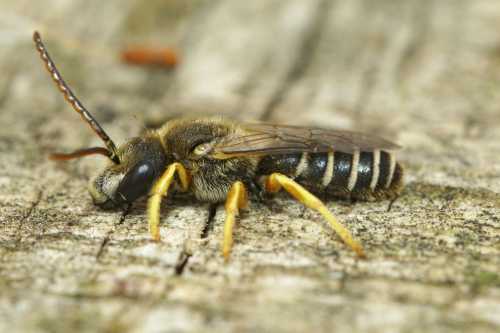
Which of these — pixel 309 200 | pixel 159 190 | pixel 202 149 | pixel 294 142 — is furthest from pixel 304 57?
pixel 159 190

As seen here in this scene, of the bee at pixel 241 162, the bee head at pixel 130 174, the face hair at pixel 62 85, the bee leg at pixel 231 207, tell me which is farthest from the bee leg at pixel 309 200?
the face hair at pixel 62 85

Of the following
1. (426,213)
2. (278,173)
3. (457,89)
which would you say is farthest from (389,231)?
(457,89)

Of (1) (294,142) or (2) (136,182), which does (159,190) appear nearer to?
(2) (136,182)

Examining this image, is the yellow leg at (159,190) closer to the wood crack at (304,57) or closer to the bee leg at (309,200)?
the bee leg at (309,200)

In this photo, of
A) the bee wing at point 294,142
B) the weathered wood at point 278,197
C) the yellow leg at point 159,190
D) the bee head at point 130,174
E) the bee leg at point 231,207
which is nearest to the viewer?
the weathered wood at point 278,197

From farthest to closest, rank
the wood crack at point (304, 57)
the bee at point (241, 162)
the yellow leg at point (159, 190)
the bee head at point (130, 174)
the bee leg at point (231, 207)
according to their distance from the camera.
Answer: the wood crack at point (304, 57) → the bee at point (241, 162) → the bee head at point (130, 174) → the yellow leg at point (159, 190) → the bee leg at point (231, 207)

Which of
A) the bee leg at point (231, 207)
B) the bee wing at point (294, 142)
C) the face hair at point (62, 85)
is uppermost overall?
the face hair at point (62, 85)

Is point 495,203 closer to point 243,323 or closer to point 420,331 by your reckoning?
point 420,331
